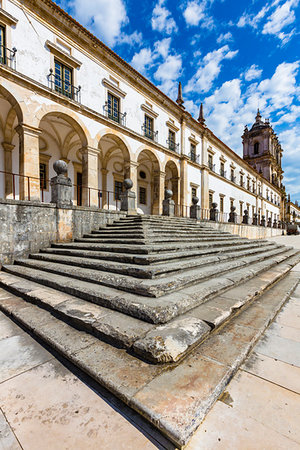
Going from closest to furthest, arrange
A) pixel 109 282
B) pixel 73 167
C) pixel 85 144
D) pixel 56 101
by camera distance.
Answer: pixel 109 282 → pixel 56 101 → pixel 85 144 → pixel 73 167

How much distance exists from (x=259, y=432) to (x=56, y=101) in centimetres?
1194

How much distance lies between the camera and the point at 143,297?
287 centimetres

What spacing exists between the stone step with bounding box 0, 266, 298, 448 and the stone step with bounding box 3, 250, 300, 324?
0.47 metres

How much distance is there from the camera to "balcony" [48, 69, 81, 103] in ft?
30.9

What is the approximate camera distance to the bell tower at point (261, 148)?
1540 inches

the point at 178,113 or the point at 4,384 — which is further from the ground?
the point at 178,113

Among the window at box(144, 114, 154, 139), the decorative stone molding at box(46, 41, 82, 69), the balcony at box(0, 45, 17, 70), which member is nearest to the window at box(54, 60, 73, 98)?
the decorative stone molding at box(46, 41, 82, 69)

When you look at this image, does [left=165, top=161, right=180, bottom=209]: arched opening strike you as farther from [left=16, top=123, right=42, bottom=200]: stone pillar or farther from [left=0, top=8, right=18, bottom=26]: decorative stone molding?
[left=0, top=8, right=18, bottom=26]: decorative stone molding

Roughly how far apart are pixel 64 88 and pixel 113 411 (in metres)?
12.5

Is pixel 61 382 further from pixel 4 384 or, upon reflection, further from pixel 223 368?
pixel 223 368

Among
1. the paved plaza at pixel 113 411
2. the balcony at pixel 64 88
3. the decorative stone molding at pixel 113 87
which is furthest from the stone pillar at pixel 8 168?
the paved plaza at pixel 113 411

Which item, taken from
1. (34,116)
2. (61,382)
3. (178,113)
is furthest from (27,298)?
(178,113)

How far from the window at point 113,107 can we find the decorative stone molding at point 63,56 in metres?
2.23

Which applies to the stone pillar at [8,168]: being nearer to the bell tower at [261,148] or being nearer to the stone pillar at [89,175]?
the stone pillar at [89,175]
